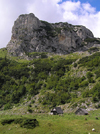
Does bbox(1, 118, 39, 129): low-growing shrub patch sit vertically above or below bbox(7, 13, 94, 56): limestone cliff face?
below

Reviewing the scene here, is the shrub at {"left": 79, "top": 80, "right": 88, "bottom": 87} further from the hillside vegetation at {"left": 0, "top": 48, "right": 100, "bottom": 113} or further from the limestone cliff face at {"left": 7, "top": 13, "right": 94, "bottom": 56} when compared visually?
the limestone cliff face at {"left": 7, "top": 13, "right": 94, "bottom": 56}

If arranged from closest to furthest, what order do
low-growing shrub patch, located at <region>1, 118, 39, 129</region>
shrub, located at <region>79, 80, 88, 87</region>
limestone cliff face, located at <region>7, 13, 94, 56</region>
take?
low-growing shrub patch, located at <region>1, 118, 39, 129</region>, shrub, located at <region>79, 80, 88, 87</region>, limestone cliff face, located at <region>7, 13, 94, 56</region>

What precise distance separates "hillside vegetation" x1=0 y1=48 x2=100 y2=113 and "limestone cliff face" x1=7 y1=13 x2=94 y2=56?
196 feet

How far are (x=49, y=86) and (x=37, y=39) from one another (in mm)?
107649

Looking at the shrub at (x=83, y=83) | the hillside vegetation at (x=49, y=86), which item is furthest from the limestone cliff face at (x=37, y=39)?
the shrub at (x=83, y=83)

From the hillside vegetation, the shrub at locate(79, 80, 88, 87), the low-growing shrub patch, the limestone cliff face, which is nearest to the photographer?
the low-growing shrub patch

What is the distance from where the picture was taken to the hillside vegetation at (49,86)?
163 ft

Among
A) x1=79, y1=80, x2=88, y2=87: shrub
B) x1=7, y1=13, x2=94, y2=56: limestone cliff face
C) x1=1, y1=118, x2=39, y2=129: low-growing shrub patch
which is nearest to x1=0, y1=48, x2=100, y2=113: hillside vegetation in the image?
x1=79, y1=80, x2=88, y2=87: shrub

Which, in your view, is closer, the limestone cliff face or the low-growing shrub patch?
the low-growing shrub patch

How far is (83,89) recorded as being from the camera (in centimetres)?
5553

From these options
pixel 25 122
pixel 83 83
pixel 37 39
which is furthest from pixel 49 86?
pixel 37 39

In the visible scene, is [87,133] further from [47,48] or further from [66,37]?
[66,37]

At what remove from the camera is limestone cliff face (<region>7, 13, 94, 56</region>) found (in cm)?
15400

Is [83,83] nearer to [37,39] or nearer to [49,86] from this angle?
[49,86]
